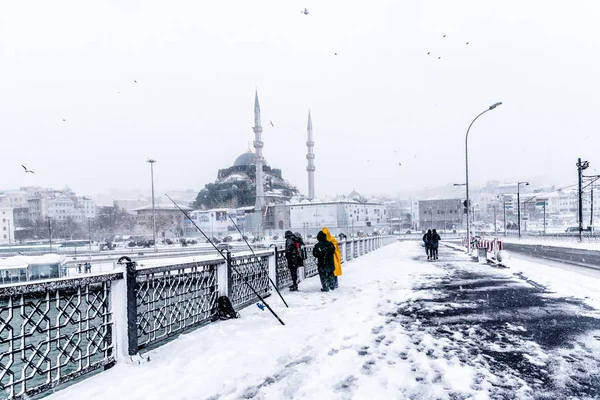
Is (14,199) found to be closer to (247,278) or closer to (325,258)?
(325,258)

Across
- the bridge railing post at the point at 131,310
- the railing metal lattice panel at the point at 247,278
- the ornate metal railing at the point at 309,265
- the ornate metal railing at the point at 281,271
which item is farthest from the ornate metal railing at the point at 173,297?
the ornate metal railing at the point at 309,265

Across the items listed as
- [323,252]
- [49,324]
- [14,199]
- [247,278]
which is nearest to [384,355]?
[49,324]

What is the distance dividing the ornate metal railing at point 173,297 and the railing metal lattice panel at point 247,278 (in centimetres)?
58

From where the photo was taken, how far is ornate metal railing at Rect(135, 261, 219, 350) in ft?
17.5

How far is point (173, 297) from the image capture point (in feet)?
20.7

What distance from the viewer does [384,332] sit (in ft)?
19.2

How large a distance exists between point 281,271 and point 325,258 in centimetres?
137

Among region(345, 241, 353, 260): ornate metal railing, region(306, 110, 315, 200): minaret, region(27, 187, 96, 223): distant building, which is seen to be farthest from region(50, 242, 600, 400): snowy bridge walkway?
region(27, 187, 96, 223): distant building

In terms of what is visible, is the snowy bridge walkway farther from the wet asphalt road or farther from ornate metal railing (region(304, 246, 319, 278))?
ornate metal railing (region(304, 246, 319, 278))

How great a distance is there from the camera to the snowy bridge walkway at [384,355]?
378 cm

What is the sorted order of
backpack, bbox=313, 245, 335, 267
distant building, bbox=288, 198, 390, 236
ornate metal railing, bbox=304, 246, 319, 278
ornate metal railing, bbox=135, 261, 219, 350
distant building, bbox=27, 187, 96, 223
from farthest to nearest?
distant building, bbox=27, 187, 96, 223 < distant building, bbox=288, 198, 390, 236 < ornate metal railing, bbox=304, 246, 319, 278 < backpack, bbox=313, 245, 335, 267 < ornate metal railing, bbox=135, 261, 219, 350

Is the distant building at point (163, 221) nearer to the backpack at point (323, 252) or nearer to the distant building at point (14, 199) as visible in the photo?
the distant building at point (14, 199)

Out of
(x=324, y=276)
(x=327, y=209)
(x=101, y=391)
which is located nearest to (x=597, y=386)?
(x=101, y=391)

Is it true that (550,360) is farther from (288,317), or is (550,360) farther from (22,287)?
(22,287)
